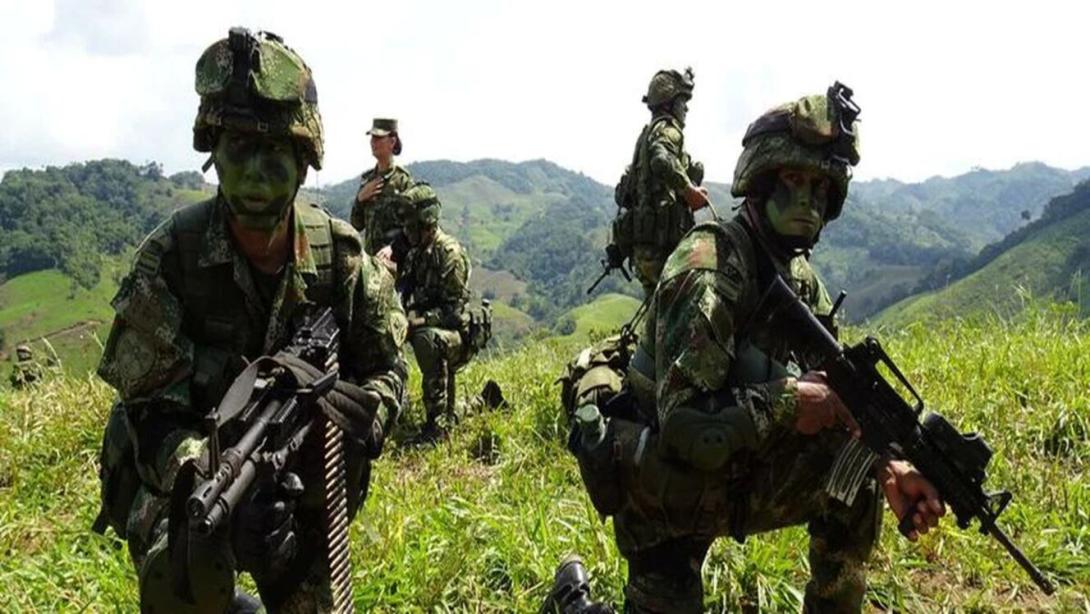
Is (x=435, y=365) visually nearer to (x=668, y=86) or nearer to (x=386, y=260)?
(x=386, y=260)

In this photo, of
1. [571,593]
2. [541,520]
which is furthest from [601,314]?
[571,593]

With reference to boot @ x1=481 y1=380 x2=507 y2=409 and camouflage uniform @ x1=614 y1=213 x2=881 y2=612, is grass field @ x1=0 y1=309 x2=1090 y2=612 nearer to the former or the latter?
camouflage uniform @ x1=614 y1=213 x2=881 y2=612

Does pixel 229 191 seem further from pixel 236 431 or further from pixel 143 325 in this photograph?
pixel 236 431

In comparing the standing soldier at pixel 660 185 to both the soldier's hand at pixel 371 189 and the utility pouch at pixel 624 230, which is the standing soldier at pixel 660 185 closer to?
the utility pouch at pixel 624 230

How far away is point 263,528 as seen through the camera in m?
2.47

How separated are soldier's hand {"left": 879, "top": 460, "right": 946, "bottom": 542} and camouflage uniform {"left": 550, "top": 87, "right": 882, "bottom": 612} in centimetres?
17

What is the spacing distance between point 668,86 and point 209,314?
20.4ft

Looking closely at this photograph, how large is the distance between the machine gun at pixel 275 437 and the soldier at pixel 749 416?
96 cm

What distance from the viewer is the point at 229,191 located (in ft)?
9.30

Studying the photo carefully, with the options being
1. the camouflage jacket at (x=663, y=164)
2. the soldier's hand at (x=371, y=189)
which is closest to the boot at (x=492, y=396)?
the soldier's hand at (x=371, y=189)

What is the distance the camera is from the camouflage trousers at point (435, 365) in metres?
7.82

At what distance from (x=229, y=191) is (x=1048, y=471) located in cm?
480

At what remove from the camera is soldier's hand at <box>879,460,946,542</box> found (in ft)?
9.41

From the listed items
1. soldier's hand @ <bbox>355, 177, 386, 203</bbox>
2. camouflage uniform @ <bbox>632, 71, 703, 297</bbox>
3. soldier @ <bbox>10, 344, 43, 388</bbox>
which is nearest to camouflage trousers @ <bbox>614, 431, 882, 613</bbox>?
camouflage uniform @ <bbox>632, 71, 703, 297</bbox>
